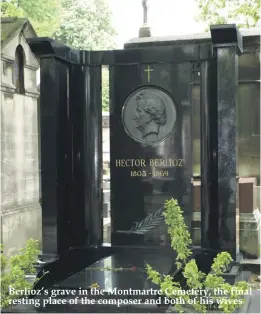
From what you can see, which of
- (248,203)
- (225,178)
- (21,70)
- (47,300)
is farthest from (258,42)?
(47,300)

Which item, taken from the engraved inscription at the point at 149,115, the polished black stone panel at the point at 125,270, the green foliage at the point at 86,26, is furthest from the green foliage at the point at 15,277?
the green foliage at the point at 86,26

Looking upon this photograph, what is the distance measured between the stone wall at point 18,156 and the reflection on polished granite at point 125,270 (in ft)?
8.19

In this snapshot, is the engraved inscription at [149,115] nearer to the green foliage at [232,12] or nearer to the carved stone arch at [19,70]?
the carved stone arch at [19,70]

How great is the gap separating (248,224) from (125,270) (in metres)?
2.38

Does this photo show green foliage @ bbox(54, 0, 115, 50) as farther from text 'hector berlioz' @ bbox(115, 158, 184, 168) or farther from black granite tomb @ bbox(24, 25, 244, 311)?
text 'hector berlioz' @ bbox(115, 158, 184, 168)

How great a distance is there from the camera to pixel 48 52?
637 cm

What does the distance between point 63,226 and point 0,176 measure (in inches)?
Result: 81.3

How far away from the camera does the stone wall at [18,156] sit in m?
8.20

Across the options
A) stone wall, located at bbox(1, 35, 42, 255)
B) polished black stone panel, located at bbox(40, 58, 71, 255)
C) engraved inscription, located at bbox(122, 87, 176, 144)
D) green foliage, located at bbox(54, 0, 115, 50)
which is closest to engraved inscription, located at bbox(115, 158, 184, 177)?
engraved inscription, located at bbox(122, 87, 176, 144)

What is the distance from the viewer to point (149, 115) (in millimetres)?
6531

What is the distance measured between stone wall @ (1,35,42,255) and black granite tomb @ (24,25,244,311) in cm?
188

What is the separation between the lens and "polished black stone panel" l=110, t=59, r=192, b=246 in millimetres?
6461

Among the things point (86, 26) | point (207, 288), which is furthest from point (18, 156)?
point (86, 26)

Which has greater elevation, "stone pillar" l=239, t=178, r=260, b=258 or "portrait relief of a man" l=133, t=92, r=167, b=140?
"portrait relief of a man" l=133, t=92, r=167, b=140
